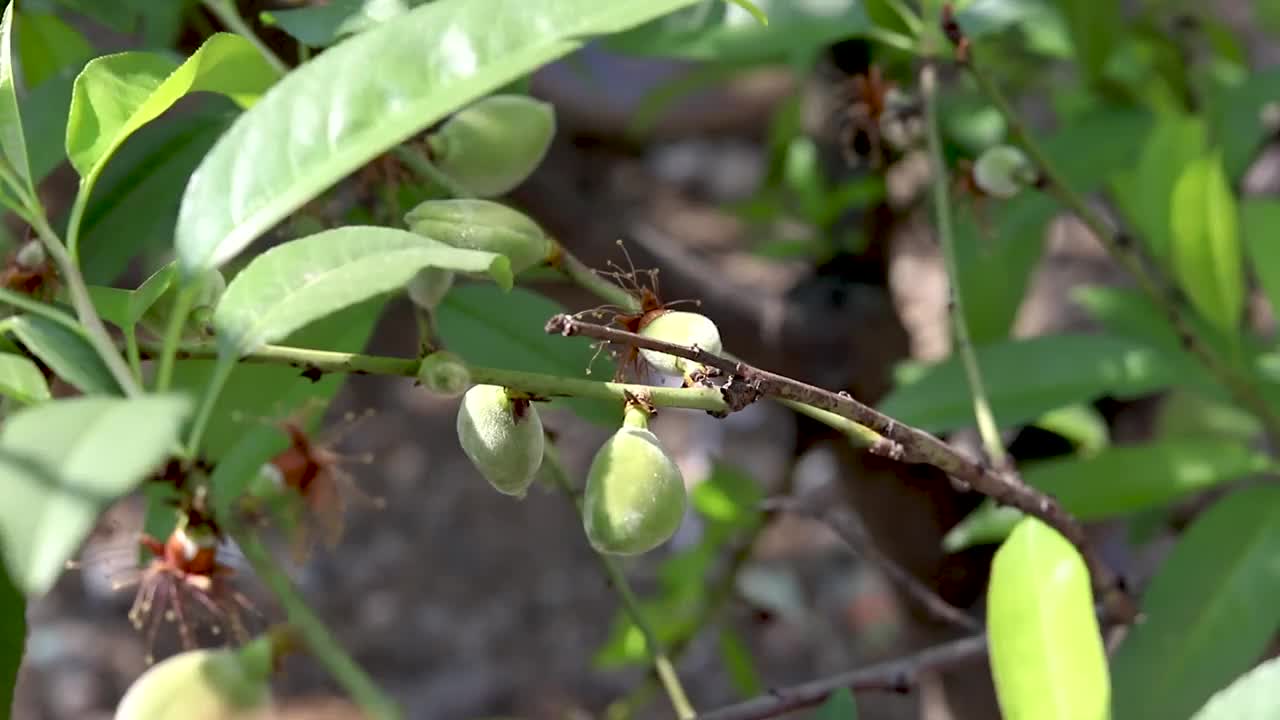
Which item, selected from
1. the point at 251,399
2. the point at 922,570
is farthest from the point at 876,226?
the point at 251,399

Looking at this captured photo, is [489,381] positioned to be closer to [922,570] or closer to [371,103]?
[371,103]

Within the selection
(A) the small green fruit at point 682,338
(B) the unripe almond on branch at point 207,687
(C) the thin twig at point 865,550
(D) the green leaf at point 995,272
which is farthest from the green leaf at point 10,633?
(D) the green leaf at point 995,272

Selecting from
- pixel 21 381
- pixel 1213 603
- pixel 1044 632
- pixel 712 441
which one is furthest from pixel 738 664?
pixel 712 441

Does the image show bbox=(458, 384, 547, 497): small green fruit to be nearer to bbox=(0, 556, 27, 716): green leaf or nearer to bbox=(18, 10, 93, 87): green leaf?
bbox=(0, 556, 27, 716): green leaf

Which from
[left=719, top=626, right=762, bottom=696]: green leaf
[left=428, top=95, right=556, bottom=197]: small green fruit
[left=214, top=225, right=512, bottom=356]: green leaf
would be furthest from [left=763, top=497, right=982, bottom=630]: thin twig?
A: [left=719, top=626, right=762, bottom=696]: green leaf

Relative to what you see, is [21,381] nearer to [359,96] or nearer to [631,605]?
[359,96]
